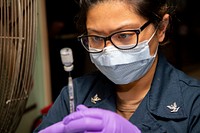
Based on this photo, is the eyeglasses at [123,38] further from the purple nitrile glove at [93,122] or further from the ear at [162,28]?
the purple nitrile glove at [93,122]

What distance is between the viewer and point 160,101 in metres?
1.01

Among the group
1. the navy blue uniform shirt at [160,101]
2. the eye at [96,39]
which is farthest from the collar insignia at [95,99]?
the eye at [96,39]

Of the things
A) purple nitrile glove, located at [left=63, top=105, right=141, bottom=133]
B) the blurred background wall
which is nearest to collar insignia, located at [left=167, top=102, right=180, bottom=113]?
purple nitrile glove, located at [left=63, top=105, right=141, bottom=133]

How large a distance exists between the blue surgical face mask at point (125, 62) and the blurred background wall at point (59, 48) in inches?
11.1

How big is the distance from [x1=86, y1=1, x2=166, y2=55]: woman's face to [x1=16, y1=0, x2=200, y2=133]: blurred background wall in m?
0.28

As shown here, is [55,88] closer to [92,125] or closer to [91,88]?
[91,88]

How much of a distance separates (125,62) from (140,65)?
0.20 ft

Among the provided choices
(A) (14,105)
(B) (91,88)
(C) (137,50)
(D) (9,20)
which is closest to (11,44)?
(D) (9,20)

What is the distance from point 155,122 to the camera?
3.19 ft

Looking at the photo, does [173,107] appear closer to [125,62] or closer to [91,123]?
[125,62]

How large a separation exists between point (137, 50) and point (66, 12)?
1.79 meters

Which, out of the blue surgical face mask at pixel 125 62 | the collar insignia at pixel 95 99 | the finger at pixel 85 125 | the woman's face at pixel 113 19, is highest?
the woman's face at pixel 113 19

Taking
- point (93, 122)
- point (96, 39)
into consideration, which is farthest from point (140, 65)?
point (93, 122)

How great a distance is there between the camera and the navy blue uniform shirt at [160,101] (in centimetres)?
95
